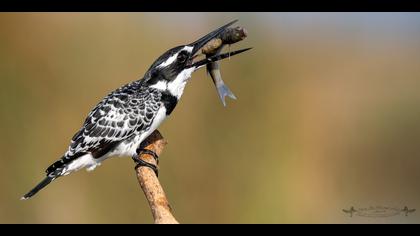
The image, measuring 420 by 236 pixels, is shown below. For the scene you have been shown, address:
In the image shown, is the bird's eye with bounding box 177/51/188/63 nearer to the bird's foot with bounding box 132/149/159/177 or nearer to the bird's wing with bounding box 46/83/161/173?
the bird's wing with bounding box 46/83/161/173

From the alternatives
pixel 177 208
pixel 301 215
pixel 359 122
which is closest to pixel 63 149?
pixel 177 208

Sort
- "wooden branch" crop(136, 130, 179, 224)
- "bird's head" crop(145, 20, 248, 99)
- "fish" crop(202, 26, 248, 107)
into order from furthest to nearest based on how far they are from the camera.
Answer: "bird's head" crop(145, 20, 248, 99), "fish" crop(202, 26, 248, 107), "wooden branch" crop(136, 130, 179, 224)

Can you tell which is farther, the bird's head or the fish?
the bird's head

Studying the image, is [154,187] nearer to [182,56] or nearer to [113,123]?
[113,123]

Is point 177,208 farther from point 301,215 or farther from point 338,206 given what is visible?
point 338,206

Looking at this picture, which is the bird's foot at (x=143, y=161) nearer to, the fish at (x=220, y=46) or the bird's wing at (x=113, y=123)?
the bird's wing at (x=113, y=123)

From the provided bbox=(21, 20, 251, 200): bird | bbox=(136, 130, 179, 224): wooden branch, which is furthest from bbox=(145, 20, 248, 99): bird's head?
bbox=(136, 130, 179, 224): wooden branch

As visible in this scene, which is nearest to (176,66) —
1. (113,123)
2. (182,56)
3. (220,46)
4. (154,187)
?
(182,56)

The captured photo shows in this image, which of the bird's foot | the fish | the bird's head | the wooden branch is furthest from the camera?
the bird's head
